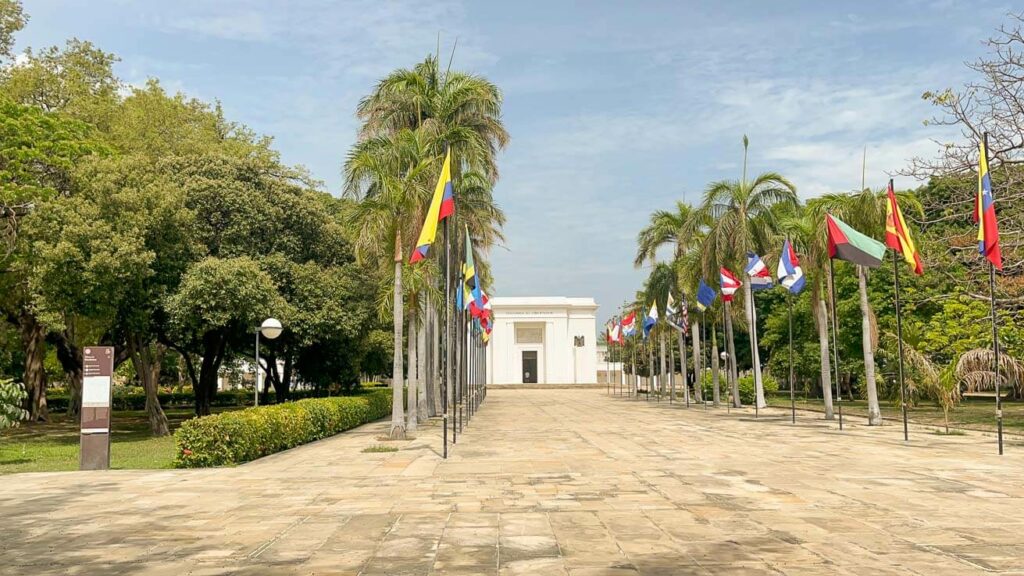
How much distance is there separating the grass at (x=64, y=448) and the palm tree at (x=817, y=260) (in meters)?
18.8

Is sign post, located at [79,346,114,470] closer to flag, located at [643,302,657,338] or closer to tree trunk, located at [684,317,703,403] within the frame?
flag, located at [643,302,657,338]

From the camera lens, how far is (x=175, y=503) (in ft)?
33.7

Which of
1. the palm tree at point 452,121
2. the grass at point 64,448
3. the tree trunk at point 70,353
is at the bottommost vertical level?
the grass at point 64,448

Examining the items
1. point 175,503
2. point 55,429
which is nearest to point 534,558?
point 175,503

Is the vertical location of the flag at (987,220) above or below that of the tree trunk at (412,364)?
above

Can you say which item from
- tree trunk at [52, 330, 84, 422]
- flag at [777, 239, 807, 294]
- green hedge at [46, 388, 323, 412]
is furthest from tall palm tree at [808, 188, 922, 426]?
green hedge at [46, 388, 323, 412]

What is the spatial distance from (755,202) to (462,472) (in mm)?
20869

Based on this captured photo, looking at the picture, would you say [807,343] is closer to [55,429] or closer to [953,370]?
[953,370]

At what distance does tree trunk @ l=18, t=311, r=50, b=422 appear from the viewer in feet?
98.2

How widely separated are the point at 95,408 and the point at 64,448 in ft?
28.8

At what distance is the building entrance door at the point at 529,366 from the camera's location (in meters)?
80.2

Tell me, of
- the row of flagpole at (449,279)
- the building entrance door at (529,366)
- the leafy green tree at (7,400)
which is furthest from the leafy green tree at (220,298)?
the building entrance door at (529,366)

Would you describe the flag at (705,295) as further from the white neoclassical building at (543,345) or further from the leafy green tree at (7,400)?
the white neoclassical building at (543,345)

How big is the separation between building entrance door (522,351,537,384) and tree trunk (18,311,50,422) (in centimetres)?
5114
